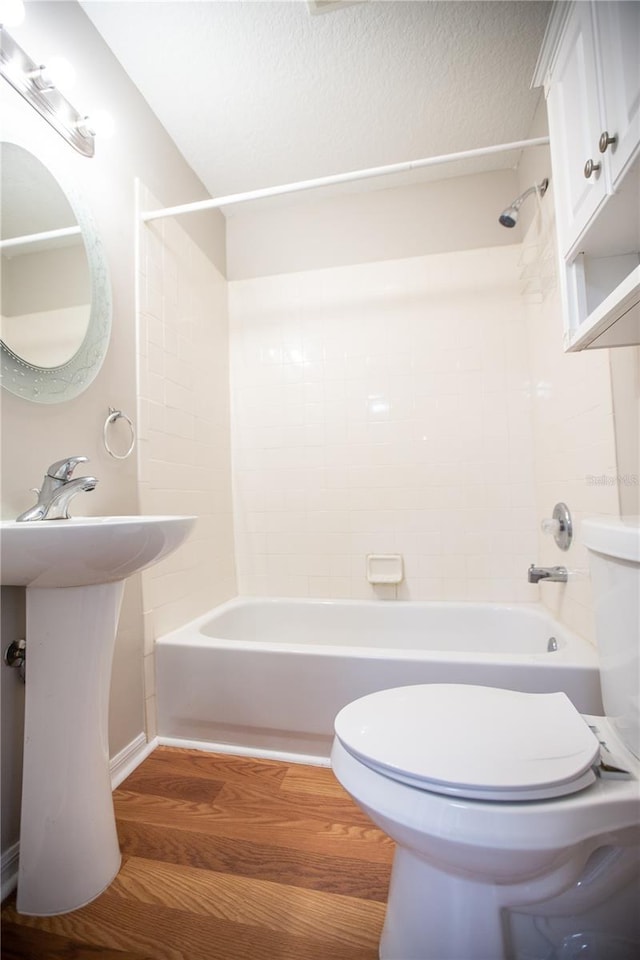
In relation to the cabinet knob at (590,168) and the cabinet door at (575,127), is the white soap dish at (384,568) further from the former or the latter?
the cabinet knob at (590,168)

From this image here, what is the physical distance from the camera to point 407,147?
6.18ft

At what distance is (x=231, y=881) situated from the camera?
0.95 meters

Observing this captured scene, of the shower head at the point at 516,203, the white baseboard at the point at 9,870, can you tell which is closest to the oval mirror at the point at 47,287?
the white baseboard at the point at 9,870

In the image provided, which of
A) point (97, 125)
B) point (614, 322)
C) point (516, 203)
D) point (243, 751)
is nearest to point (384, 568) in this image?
point (243, 751)

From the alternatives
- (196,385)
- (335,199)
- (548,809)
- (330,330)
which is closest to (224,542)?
(196,385)

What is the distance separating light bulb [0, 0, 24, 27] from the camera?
0.97 m

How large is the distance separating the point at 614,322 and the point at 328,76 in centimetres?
147

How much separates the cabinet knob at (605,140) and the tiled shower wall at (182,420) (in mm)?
1467

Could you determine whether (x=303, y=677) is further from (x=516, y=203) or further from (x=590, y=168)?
(x=516, y=203)

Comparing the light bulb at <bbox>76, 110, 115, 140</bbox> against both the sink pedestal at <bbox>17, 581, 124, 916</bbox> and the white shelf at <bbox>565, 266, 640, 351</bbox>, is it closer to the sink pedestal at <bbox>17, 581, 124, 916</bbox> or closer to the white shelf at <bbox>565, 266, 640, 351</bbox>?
the sink pedestal at <bbox>17, 581, 124, 916</bbox>

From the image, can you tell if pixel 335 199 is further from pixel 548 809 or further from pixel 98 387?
pixel 548 809

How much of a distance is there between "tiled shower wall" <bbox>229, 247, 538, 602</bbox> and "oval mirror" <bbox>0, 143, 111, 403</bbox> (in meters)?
1.02

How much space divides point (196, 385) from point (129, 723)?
1.41 m

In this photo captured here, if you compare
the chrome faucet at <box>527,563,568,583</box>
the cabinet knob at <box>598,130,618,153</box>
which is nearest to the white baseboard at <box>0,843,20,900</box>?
the chrome faucet at <box>527,563,568,583</box>
